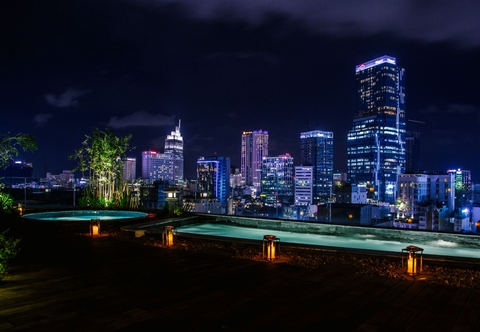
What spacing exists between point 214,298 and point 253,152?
138361 millimetres

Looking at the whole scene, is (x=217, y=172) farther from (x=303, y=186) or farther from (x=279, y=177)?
(x=279, y=177)

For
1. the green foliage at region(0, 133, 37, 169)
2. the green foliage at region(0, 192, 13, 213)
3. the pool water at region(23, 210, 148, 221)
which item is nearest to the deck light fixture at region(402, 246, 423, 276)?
the green foliage at region(0, 133, 37, 169)

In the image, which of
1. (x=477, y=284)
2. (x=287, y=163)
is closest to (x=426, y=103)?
(x=287, y=163)

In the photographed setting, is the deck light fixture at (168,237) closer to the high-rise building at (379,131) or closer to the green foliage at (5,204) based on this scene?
the green foliage at (5,204)

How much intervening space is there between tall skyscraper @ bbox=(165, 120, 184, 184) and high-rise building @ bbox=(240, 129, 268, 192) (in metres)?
36.5

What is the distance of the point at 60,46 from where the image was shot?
19438mm

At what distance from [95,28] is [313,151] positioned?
Answer: 11546cm

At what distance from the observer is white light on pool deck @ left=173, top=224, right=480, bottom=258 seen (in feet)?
24.3

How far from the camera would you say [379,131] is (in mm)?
106062

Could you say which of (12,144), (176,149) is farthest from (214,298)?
(176,149)

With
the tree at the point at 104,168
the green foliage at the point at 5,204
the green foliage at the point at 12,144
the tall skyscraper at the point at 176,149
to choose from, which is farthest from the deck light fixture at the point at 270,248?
the tall skyscraper at the point at 176,149

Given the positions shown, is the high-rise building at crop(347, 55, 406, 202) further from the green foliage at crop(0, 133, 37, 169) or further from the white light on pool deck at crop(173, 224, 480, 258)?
the green foliage at crop(0, 133, 37, 169)

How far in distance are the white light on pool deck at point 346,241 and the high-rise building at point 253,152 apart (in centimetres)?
11989

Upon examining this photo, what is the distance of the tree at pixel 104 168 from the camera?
14852mm
